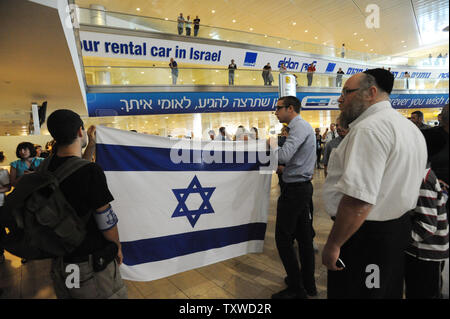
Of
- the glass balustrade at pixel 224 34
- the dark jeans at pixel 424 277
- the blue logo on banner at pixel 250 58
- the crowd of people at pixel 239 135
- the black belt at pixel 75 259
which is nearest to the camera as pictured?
the black belt at pixel 75 259

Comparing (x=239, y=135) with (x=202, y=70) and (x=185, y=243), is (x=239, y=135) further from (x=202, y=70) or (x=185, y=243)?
(x=202, y=70)

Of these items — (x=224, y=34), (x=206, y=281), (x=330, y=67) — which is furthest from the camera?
(x=330, y=67)

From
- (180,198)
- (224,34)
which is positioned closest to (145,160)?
(180,198)

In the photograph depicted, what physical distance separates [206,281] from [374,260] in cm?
164

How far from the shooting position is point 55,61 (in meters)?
3.84

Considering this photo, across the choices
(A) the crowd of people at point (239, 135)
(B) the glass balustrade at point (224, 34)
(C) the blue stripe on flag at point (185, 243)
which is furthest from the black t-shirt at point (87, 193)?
(B) the glass balustrade at point (224, 34)

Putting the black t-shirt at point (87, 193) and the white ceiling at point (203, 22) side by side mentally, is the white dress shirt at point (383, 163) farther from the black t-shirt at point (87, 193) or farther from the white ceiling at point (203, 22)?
the black t-shirt at point (87, 193)

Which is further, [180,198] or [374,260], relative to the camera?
[180,198]

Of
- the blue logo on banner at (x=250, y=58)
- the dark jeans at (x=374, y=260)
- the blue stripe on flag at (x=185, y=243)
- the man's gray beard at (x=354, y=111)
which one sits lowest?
the blue stripe on flag at (x=185, y=243)

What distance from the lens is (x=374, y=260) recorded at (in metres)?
1.13

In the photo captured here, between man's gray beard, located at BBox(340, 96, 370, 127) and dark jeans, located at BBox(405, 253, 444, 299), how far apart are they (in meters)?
0.95

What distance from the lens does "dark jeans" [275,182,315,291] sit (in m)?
1.99

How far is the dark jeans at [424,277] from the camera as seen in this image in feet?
4.40

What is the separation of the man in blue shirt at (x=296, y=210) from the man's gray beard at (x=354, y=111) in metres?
0.69
